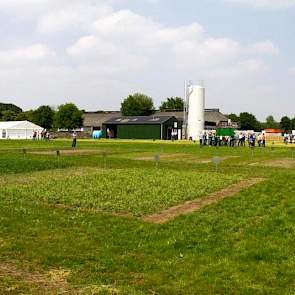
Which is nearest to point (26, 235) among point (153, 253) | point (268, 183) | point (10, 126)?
point (153, 253)

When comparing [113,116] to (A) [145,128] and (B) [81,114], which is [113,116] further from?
(A) [145,128]

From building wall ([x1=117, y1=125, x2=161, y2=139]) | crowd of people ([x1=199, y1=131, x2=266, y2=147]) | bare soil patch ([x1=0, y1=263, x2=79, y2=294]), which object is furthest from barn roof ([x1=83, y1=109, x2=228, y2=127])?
bare soil patch ([x1=0, y1=263, x2=79, y2=294])

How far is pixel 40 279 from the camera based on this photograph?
730 cm

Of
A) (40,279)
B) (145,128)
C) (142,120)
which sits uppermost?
(142,120)

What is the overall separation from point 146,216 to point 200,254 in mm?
3939

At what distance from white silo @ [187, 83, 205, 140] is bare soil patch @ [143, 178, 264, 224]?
69931mm

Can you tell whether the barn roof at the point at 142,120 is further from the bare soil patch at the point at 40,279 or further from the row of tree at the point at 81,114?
the bare soil patch at the point at 40,279

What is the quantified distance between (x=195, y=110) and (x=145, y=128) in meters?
13.4

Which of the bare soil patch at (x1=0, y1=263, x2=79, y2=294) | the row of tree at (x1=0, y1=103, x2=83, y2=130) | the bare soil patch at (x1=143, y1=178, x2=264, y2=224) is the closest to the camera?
the bare soil patch at (x1=0, y1=263, x2=79, y2=294)

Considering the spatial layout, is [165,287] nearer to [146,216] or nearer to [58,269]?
[58,269]

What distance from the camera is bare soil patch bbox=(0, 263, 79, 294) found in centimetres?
681

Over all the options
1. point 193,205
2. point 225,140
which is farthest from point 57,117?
point 193,205

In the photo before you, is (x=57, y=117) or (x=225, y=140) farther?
(x=57, y=117)

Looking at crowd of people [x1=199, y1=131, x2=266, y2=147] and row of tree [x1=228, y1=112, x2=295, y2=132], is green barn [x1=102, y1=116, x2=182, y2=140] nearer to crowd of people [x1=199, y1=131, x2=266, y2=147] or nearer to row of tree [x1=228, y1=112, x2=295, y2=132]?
crowd of people [x1=199, y1=131, x2=266, y2=147]
